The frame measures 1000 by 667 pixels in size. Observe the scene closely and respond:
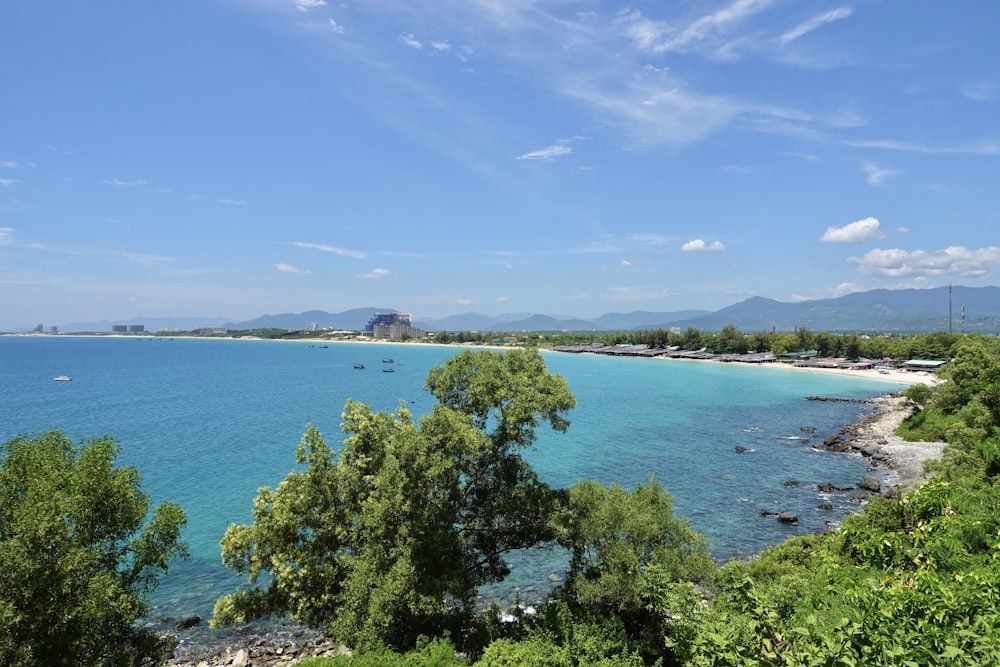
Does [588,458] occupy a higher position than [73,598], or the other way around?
[73,598]

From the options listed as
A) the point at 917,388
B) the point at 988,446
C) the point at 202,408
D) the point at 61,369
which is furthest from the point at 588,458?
the point at 61,369

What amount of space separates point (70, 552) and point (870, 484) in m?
46.3

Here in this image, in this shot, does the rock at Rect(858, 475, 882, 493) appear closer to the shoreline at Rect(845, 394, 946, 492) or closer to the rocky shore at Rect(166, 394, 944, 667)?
the rocky shore at Rect(166, 394, 944, 667)

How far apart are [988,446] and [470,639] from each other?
2167 cm

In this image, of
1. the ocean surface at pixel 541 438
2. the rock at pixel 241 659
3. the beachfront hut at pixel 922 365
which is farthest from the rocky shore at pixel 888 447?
the beachfront hut at pixel 922 365

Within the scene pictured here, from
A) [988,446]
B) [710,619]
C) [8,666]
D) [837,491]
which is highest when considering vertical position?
[988,446]

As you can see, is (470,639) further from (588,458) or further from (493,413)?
(588,458)

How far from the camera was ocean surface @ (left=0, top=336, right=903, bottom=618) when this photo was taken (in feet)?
98.9

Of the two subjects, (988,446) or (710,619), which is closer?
(710,619)

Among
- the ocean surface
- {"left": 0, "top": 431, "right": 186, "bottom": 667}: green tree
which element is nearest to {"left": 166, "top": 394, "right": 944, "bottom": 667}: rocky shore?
the ocean surface

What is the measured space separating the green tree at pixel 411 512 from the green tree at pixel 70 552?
3.05 m

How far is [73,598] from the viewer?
12195 millimetres

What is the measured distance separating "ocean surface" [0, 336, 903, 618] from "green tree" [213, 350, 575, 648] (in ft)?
29.6

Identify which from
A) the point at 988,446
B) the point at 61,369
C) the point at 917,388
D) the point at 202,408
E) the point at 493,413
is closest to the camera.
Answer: the point at 493,413
